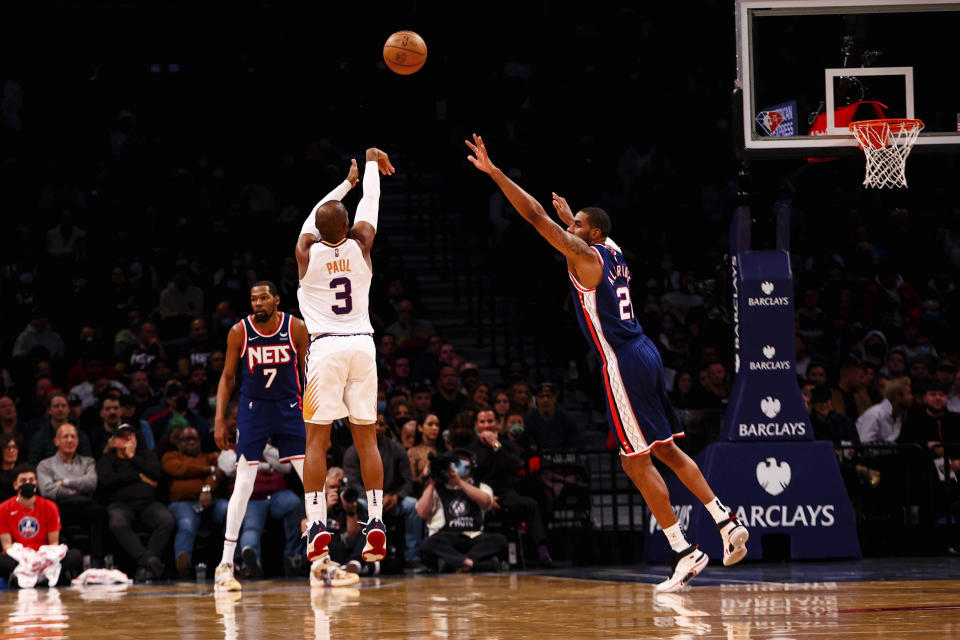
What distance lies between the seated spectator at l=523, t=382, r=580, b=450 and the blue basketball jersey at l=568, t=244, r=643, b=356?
4.61 m

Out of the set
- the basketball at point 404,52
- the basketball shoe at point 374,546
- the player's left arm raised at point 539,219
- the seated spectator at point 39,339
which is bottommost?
the basketball shoe at point 374,546

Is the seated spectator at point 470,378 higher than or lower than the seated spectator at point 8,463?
higher

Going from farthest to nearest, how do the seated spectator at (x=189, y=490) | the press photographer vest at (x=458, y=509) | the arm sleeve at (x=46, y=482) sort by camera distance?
1. the seated spectator at (x=189, y=490)
2. the arm sleeve at (x=46, y=482)
3. the press photographer vest at (x=458, y=509)

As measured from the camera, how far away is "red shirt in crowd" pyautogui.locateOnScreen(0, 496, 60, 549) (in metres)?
11.8

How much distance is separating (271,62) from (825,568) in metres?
12.9

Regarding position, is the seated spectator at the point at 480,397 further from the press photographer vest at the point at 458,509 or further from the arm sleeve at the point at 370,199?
the arm sleeve at the point at 370,199

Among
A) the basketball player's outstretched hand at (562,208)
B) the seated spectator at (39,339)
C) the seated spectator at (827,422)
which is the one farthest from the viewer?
the seated spectator at (39,339)

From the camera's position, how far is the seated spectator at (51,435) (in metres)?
12.6

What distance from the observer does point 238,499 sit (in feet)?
33.1

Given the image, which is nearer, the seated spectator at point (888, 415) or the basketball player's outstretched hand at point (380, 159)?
the basketball player's outstretched hand at point (380, 159)

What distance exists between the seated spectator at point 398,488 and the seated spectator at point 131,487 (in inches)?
71.1

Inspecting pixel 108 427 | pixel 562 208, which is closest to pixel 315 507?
pixel 562 208

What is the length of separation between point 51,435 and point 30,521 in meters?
1.16

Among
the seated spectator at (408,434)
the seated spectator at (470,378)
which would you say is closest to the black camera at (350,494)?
the seated spectator at (408,434)
